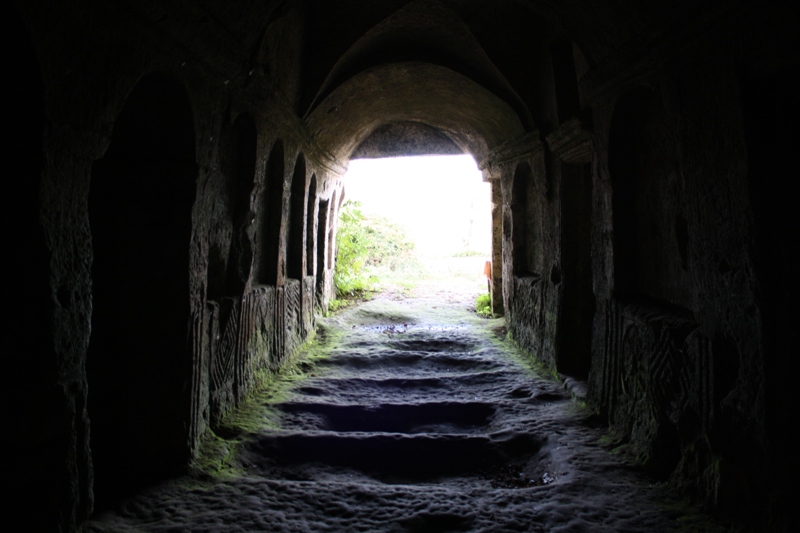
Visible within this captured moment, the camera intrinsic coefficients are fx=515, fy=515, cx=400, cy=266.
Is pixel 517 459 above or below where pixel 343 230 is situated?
below

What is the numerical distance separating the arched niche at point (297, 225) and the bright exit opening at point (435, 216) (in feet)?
32.7

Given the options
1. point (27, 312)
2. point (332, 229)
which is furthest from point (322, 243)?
point (27, 312)

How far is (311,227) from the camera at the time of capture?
7.17m

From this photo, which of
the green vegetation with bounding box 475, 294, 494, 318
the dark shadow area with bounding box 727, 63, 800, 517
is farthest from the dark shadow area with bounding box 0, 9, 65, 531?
the green vegetation with bounding box 475, 294, 494, 318

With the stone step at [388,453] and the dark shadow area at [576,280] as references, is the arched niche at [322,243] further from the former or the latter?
the stone step at [388,453]

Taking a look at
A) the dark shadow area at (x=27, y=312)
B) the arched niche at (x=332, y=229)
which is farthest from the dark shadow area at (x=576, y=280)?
the arched niche at (x=332, y=229)

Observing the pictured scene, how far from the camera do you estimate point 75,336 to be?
7.11ft

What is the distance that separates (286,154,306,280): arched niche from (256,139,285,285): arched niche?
98cm

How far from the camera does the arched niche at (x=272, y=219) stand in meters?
5.27

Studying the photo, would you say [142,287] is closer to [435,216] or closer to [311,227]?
[311,227]

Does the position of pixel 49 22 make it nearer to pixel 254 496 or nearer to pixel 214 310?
pixel 214 310

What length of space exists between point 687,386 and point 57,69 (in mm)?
3252

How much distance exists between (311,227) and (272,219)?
70.9 inches

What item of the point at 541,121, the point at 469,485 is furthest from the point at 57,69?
the point at 541,121
